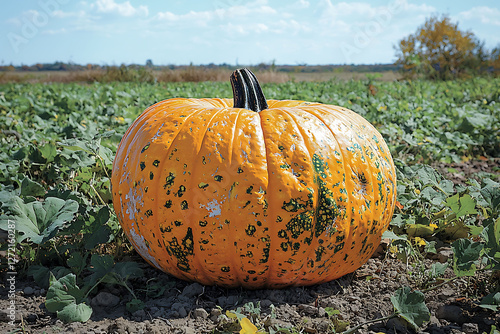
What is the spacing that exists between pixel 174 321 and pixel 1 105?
6.14m

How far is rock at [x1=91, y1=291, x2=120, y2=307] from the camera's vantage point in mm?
1985

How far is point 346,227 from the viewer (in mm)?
1937

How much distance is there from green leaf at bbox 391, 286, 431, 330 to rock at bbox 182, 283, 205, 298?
2.96 ft

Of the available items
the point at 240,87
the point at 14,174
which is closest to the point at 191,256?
the point at 240,87

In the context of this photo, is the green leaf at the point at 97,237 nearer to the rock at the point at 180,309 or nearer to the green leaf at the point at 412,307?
the rock at the point at 180,309

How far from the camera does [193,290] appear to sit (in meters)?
2.06

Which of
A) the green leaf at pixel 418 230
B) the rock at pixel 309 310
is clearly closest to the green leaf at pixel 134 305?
the rock at pixel 309 310

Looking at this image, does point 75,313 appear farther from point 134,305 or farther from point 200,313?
point 200,313

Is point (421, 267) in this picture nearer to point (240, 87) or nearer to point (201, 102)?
point (240, 87)

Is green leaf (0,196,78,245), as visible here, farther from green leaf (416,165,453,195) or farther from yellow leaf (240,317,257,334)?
green leaf (416,165,453,195)

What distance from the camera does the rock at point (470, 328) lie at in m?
1.77

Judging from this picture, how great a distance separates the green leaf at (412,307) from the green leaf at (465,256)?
0.24 m

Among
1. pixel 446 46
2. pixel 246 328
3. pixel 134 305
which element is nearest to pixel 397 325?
pixel 246 328

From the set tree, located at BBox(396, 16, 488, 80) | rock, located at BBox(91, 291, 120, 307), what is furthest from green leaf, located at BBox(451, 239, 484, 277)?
tree, located at BBox(396, 16, 488, 80)
